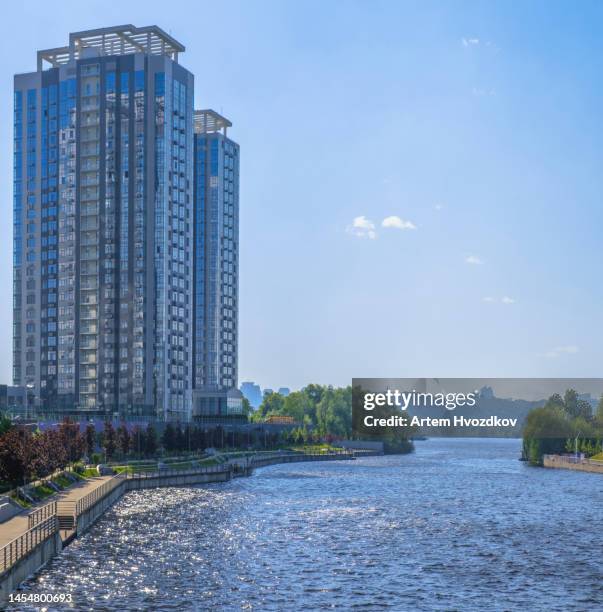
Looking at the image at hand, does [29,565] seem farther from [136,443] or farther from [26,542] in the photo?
[136,443]

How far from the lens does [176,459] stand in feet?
646

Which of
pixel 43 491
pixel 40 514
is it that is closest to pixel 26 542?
pixel 40 514

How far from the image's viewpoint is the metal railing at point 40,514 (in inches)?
3145

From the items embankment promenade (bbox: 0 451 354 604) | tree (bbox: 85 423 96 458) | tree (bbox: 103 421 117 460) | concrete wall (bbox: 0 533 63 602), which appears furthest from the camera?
tree (bbox: 103 421 117 460)

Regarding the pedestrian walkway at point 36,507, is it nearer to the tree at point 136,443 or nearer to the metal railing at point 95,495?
the metal railing at point 95,495

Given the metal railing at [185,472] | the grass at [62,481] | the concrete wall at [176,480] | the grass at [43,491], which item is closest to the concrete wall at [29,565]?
the grass at [43,491]

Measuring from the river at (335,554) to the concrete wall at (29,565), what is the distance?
3.13 ft

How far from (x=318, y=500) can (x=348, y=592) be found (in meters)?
70.1

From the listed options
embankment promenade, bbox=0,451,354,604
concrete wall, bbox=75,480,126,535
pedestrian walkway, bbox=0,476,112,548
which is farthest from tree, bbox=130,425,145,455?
concrete wall, bbox=75,480,126,535

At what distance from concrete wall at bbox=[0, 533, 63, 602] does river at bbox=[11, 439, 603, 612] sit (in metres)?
0.95

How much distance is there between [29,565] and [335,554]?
28.5 metres

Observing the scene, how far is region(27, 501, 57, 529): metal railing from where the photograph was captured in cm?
7988

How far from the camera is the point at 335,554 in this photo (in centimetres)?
8831

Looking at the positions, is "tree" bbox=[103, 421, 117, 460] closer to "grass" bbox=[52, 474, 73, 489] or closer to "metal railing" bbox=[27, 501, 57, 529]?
"grass" bbox=[52, 474, 73, 489]
